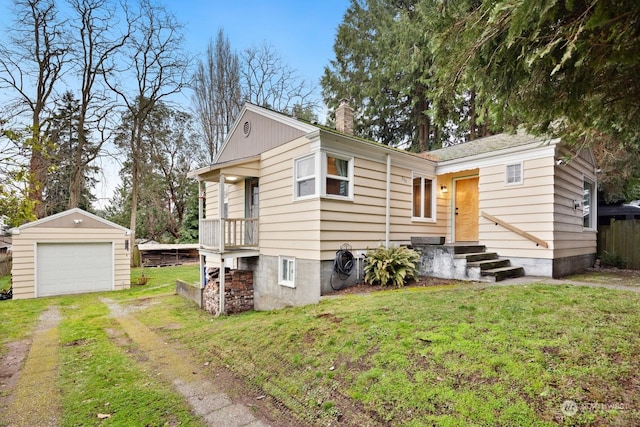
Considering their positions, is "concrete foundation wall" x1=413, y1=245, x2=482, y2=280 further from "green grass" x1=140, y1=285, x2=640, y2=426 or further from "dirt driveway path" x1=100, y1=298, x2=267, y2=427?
"dirt driveway path" x1=100, y1=298, x2=267, y2=427

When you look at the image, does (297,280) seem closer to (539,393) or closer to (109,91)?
(539,393)

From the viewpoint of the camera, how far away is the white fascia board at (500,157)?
7.98 m

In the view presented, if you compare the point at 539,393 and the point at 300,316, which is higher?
the point at 539,393

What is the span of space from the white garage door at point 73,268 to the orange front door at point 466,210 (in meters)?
13.4

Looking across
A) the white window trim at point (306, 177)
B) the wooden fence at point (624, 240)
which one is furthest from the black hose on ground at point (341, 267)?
the wooden fence at point (624, 240)

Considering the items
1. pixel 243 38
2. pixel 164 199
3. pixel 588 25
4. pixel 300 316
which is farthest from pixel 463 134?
pixel 164 199

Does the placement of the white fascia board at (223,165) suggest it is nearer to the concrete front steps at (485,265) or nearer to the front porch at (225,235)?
the front porch at (225,235)

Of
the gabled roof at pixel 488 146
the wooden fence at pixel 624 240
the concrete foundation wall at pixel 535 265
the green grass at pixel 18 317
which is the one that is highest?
the gabled roof at pixel 488 146

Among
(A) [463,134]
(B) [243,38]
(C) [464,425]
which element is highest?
(B) [243,38]

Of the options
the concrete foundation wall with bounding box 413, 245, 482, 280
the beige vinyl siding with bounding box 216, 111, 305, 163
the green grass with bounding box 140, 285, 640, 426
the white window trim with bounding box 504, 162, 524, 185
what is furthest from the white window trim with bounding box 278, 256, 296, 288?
the white window trim with bounding box 504, 162, 524, 185

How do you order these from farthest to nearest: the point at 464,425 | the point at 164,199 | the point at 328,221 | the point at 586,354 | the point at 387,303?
the point at 164,199
the point at 328,221
the point at 387,303
the point at 586,354
the point at 464,425

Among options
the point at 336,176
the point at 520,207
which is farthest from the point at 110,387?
the point at 520,207

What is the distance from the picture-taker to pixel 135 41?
58.5 ft

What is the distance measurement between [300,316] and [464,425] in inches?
147
